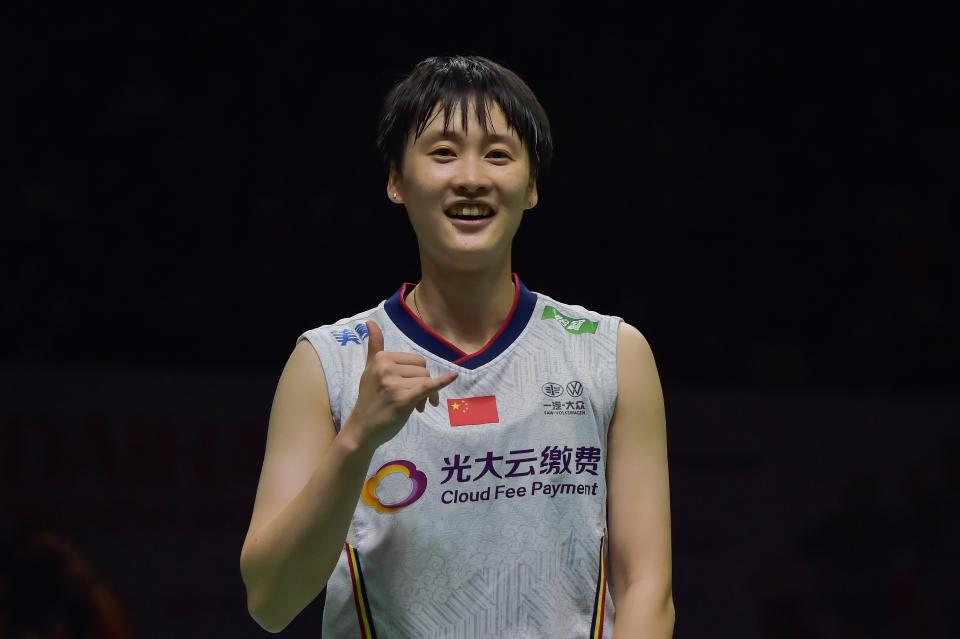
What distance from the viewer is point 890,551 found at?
5711 millimetres

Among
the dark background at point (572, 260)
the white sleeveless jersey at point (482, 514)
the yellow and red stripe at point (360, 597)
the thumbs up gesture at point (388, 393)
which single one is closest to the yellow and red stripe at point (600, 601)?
the white sleeveless jersey at point (482, 514)

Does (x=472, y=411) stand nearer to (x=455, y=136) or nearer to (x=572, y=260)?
(x=455, y=136)

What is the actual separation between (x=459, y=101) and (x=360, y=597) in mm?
743

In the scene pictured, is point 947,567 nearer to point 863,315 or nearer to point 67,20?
point 863,315

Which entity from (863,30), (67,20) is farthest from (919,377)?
(67,20)

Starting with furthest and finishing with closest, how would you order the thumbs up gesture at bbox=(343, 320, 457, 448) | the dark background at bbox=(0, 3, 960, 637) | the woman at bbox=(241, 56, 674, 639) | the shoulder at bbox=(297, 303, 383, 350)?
the dark background at bbox=(0, 3, 960, 637) → the shoulder at bbox=(297, 303, 383, 350) → the woman at bbox=(241, 56, 674, 639) → the thumbs up gesture at bbox=(343, 320, 457, 448)

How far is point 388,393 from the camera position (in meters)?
→ 1.70

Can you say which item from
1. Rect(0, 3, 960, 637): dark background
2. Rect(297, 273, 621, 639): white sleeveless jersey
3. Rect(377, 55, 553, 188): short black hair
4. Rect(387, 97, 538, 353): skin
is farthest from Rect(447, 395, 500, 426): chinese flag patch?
Rect(0, 3, 960, 637): dark background

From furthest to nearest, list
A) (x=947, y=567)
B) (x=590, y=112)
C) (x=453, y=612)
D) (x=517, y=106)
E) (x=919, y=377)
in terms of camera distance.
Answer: (x=590, y=112)
(x=919, y=377)
(x=947, y=567)
(x=517, y=106)
(x=453, y=612)

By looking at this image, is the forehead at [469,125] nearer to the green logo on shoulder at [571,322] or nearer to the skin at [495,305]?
the skin at [495,305]

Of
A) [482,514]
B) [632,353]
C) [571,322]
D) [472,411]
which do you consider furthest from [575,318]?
[482,514]

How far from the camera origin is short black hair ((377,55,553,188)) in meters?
2.04

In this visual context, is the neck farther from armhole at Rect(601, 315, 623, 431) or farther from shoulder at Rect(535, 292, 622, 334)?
armhole at Rect(601, 315, 623, 431)

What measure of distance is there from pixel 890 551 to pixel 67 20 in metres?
4.57
